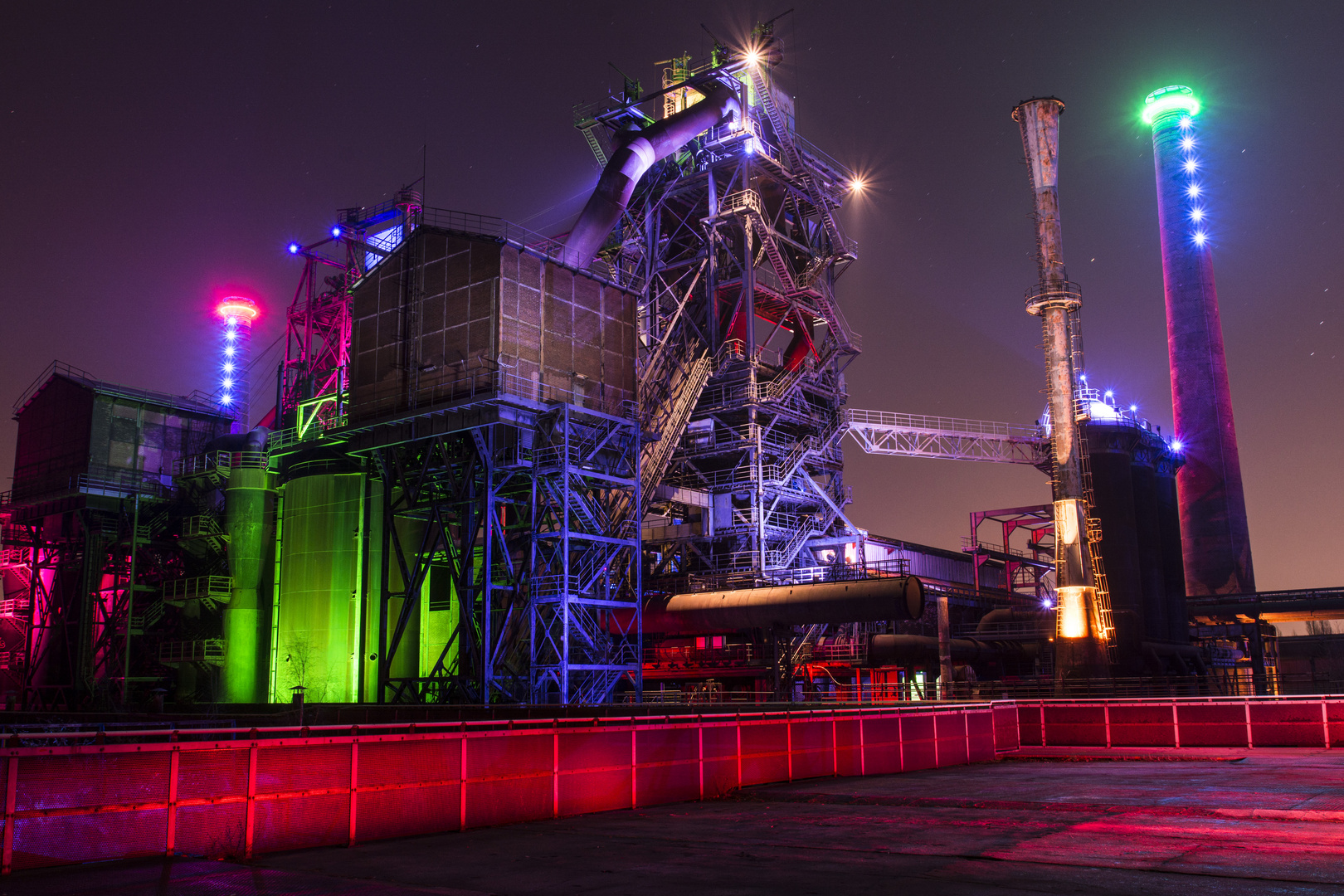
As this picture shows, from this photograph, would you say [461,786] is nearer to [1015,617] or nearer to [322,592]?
[322,592]

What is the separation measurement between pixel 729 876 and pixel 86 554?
176 ft

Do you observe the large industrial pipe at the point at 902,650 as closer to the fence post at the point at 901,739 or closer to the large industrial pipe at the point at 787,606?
the large industrial pipe at the point at 787,606

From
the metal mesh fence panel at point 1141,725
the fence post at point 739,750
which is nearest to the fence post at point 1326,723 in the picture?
the metal mesh fence panel at point 1141,725

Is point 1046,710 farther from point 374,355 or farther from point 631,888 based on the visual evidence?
point 374,355

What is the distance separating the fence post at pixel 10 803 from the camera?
36.8 feet

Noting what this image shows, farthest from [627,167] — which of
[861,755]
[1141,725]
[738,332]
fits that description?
[861,755]

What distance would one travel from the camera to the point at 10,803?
11250 mm

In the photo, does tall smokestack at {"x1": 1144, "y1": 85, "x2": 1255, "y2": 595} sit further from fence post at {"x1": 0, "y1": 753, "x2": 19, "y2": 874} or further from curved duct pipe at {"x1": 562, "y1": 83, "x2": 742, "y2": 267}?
fence post at {"x1": 0, "y1": 753, "x2": 19, "y2": 874}

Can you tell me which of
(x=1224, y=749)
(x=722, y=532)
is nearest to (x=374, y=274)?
(x=722, y=532)

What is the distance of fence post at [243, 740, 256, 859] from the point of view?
517 inches

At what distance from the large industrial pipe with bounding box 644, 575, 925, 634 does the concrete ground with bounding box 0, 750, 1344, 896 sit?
1846cm

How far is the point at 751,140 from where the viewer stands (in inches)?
2191

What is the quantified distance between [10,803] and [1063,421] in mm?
43891

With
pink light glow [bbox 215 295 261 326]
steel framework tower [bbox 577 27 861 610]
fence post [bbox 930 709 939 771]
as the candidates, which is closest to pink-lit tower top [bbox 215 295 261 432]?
pink light glow [bbox 215 295 261 326]
